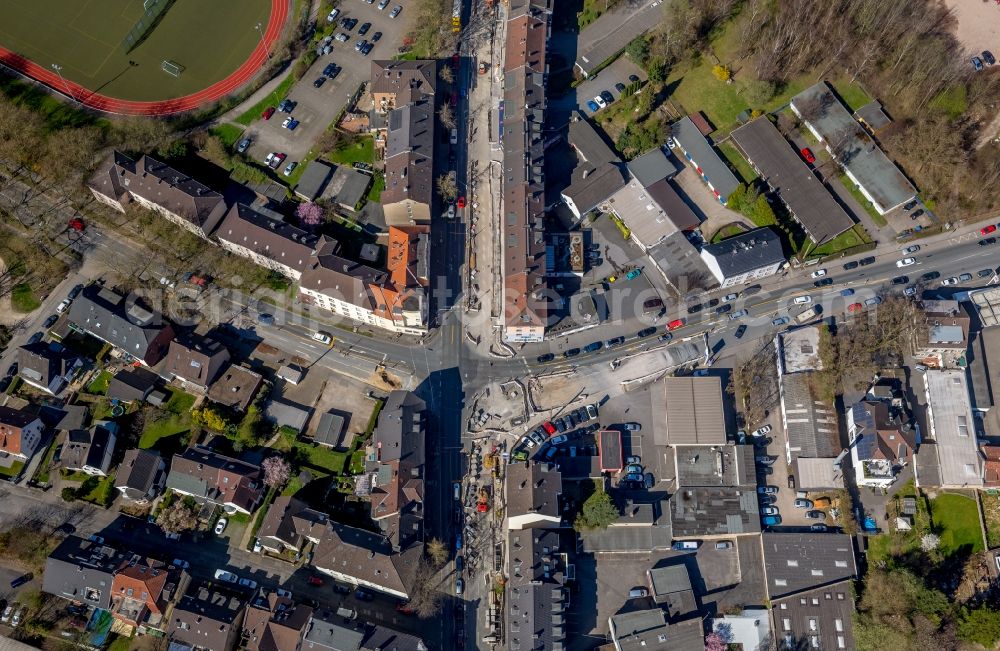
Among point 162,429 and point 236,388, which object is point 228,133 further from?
point 162,429

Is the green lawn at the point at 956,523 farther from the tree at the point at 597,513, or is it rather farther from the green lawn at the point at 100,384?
the green lawn at the point at 100,384

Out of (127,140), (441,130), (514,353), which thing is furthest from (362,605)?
(127,140)

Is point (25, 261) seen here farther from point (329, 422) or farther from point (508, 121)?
point (508, 121)

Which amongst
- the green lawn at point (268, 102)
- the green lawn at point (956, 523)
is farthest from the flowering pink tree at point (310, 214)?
the green lawn at point (956, 523)

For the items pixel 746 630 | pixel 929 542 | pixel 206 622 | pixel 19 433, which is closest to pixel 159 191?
pixel 19 433

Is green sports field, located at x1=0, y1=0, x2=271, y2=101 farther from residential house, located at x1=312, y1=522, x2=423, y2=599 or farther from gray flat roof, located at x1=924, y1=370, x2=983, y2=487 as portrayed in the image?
gray flat roof, located at x1=924, y1=370, x2=983, y2=487

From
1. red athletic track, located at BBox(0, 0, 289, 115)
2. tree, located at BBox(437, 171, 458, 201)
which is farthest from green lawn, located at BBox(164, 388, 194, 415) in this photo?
red athletic track, located at BBox(0, 0, 289, 115)
